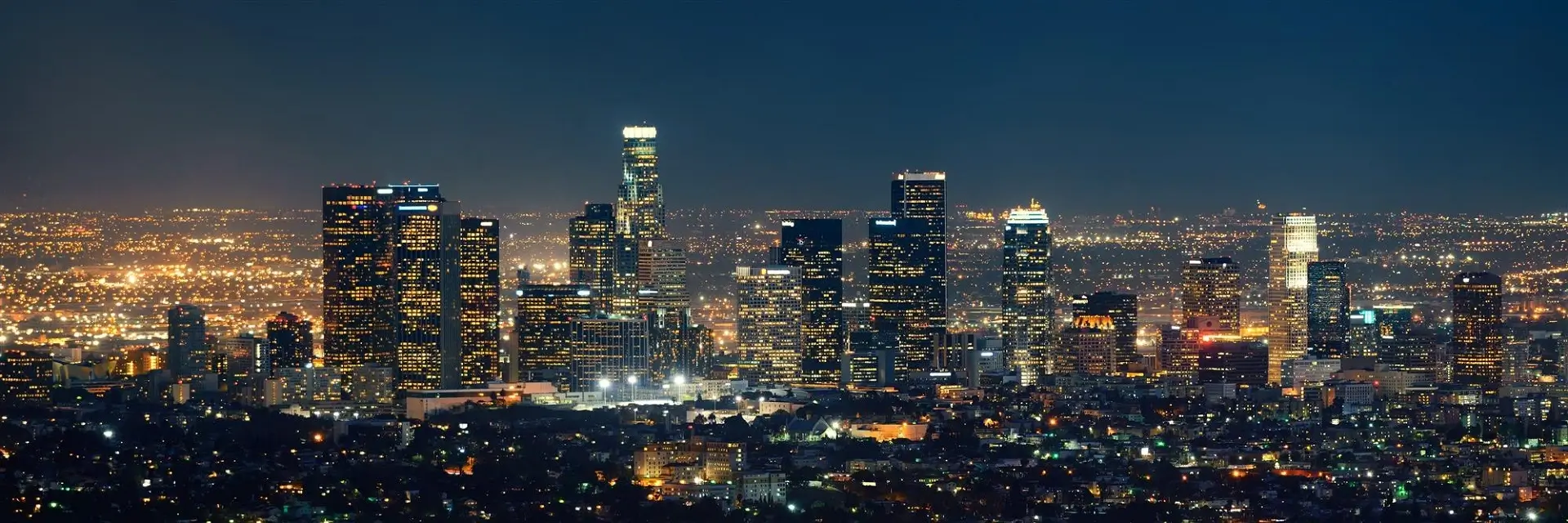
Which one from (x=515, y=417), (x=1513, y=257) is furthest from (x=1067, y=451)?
(x=1513, y=257)

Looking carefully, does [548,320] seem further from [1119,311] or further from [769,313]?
[1119,311]

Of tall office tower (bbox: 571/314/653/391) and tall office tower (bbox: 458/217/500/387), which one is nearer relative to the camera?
tall office tower (bbox: 458/217/500/387)

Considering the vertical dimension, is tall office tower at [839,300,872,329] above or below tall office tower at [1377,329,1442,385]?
above

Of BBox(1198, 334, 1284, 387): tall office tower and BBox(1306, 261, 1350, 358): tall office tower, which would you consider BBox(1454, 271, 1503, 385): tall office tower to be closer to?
BBox(1306, 261, 1350, 358): tall office tower

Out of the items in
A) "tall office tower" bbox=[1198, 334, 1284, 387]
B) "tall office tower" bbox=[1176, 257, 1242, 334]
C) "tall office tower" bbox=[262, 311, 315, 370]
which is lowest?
"tall office tower" bbox=[1198, 334, 1284, 387]

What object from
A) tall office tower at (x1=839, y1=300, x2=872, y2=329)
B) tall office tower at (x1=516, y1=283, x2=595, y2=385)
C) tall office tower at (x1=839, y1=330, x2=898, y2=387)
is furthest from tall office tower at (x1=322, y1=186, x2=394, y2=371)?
tall office tower at (x1=839, y1=300, x2=872, y2=329)

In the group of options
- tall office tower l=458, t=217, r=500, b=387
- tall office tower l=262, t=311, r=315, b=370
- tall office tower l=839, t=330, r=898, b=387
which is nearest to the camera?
tall office tower l=262, t=311, r=315, b=370

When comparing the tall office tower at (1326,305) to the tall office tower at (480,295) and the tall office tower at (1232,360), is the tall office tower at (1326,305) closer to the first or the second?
the tall office tower at (1232,360)

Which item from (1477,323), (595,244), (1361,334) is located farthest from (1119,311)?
(595,244)
